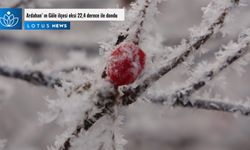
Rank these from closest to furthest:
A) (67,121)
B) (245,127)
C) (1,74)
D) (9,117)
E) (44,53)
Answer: (67,121)
(1,74)
(9,117)
(44,53)
(245,127)

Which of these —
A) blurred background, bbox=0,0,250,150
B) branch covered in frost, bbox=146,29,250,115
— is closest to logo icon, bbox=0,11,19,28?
branch covered in frost, bbox=146,29,250,115

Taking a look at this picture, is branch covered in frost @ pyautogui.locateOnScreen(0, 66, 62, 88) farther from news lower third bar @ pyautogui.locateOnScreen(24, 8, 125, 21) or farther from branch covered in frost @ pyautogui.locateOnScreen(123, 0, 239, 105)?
branch covered in frost @ pyautogui.locateOnScreen(123, 0, 239, 105)

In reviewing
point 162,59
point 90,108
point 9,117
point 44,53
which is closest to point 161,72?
point 162,59

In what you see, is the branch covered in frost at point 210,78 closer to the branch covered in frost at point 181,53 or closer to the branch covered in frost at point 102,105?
the branch covered in frost at point 181,53

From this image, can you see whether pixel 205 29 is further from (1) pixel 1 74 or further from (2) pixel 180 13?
(2) pixel 180 13

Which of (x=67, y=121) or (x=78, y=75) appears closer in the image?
(x=67, y=121)

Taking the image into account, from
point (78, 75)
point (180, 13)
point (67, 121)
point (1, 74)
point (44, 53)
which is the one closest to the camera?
point (67, 121)

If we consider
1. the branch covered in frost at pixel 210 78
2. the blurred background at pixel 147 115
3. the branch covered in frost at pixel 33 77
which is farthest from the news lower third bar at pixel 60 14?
the blurred background at pixel 147 115
